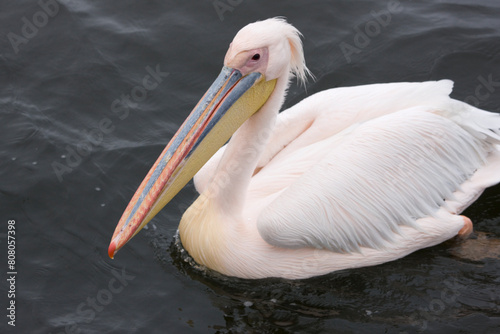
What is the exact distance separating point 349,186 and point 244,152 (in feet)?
2.51

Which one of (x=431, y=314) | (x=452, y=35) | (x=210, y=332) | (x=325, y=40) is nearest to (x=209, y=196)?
(x=210, y=332)

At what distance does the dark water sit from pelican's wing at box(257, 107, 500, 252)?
15.8 inches

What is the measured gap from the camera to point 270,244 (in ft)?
16.3

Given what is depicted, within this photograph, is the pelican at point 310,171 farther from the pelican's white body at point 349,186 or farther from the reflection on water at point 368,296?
the reflection on water at point 368,296

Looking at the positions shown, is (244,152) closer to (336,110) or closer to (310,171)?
(310,171)

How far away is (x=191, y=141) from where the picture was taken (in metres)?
4.61

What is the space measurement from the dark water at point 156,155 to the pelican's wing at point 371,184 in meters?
0.40

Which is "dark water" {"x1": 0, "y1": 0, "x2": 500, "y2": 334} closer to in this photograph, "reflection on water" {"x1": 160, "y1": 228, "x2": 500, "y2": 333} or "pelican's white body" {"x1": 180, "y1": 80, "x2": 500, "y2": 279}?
"reflection on water" {"x1": 160, "y1": 228, "x2": 500, "y2": 333}

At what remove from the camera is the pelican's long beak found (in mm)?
4602

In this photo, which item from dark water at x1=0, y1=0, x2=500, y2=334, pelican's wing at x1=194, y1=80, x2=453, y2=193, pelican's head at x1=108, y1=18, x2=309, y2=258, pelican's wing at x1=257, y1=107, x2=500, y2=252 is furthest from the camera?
pelican's wing at x1=194, y1=80, x2=453, y2=193

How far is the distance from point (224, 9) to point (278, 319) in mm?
4069

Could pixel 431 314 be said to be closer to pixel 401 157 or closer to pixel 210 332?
pixel 401 157

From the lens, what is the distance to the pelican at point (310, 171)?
183 inches

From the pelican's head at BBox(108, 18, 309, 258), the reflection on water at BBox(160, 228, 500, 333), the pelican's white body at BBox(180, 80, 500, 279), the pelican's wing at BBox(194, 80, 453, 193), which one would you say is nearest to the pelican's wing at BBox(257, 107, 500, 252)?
the pelican's white body at BBox(180, 80, 500, 279)
